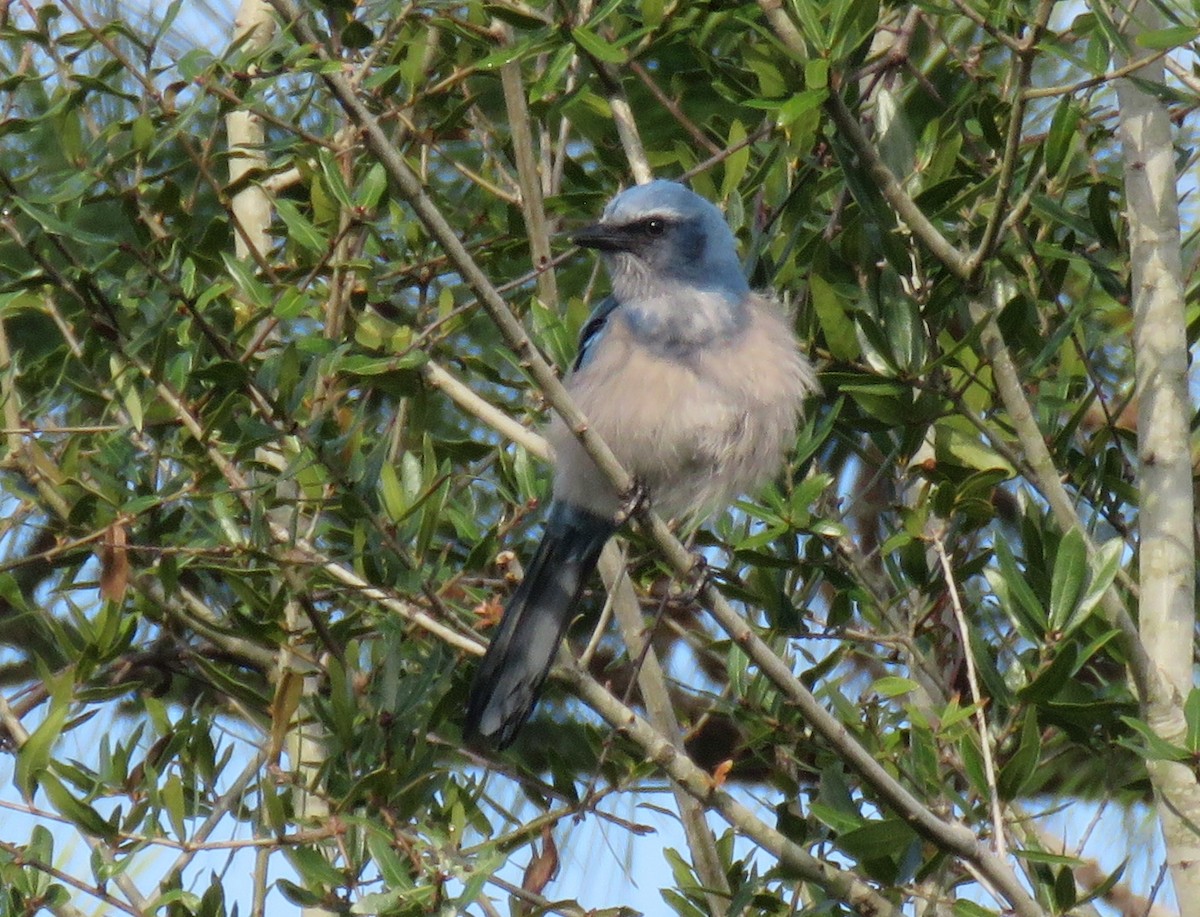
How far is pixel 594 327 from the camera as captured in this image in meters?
4.48

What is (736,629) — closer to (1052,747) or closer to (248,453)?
(248,453)

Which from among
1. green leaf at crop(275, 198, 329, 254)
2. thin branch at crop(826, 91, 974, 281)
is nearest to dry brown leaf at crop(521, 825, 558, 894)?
green leaf at crop(275, 198, 329, 254)

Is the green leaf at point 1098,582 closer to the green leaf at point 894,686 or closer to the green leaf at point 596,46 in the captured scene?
the green leaf at point 894,686

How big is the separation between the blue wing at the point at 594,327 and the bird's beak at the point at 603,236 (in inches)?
12.1

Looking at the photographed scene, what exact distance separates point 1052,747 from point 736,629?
5.11 feet

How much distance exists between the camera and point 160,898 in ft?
9.86

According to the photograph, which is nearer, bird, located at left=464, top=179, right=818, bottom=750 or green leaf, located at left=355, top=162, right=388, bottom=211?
green leaf, located at left=355, top=162, right=388, bottom=211

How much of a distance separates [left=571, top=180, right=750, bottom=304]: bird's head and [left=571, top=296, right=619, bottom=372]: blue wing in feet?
0.15

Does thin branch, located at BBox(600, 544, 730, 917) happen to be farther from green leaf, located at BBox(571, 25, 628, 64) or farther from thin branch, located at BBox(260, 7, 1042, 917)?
green leaf, located at BBox(571, 25, 628, 64)

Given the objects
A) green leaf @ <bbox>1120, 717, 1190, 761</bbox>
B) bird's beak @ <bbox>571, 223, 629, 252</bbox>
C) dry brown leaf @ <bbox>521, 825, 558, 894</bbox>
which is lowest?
dry brown leaf @ <bbox>521, 825, 558, 894</bbox>

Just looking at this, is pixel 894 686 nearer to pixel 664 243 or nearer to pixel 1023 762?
pixel 1023 762

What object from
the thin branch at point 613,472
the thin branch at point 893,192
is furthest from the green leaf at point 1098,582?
the thin branch at point 893,192

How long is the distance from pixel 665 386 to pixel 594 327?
1.14 ft

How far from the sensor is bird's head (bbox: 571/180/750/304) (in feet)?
13.5
